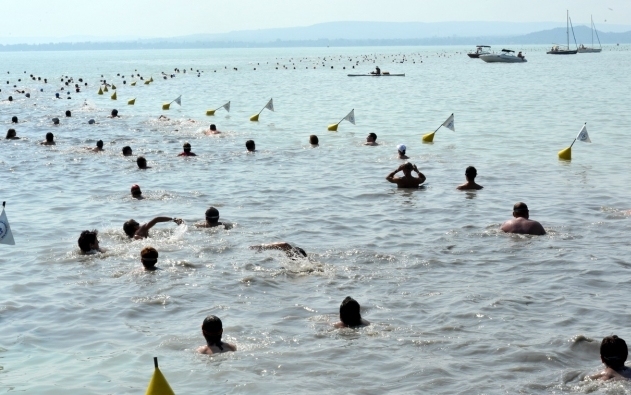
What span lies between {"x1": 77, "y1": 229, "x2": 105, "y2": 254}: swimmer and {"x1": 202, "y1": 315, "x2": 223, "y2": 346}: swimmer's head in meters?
5.95

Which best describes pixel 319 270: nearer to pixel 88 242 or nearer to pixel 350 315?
pixel 350 315

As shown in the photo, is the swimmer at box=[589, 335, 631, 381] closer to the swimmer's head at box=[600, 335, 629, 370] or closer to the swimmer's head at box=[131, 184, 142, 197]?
the swimmer's head at box=[600, 335, 629, 370]

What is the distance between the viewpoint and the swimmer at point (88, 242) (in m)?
16.7

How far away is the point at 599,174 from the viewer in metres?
25.9

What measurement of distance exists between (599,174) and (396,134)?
1299 cm

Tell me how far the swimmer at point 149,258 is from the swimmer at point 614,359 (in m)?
8.24

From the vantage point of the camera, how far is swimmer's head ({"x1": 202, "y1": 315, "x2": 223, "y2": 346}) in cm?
1149

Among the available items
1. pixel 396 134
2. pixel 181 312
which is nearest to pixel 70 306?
pixel 181 312

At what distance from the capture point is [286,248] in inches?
647

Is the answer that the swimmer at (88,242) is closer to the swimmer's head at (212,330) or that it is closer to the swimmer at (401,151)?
the swimmer's head at (212,330)

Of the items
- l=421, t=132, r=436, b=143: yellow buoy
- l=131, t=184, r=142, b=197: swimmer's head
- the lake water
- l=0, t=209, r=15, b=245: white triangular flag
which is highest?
l=0, t=209, r=15, b=245: white triangular flag

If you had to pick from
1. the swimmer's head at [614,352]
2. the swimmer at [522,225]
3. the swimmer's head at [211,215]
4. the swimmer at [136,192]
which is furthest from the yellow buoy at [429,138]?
the swimmer's head at [614,352]

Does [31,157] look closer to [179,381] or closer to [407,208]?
[407,208]

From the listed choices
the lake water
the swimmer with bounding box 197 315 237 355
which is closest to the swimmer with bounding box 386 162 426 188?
the lake water
